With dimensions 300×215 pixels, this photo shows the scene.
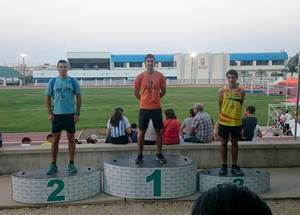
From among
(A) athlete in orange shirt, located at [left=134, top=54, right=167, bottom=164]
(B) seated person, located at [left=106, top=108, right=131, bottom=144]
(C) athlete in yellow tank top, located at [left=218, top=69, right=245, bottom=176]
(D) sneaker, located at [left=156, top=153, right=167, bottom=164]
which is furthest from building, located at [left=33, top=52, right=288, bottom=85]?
(C) athlete in yellow tank top, located at [left=218, top=69, right=245, bottom=176]

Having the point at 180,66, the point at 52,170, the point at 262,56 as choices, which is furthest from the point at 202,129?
the point at 262,56

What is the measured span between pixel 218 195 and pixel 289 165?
7.06 metres

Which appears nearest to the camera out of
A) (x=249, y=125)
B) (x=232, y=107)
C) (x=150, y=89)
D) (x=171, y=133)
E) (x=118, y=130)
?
(x=232, y=107)

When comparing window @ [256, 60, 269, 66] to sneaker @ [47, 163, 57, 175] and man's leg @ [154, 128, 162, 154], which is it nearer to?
man's leg @ [154, 128, 162, 154]

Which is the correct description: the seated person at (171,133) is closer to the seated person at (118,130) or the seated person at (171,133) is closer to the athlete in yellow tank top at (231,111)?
the seated person at (118,130)

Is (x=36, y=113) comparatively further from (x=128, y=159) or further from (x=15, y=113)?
(x=128, y=159)

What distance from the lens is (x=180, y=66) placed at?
7494 centimetres

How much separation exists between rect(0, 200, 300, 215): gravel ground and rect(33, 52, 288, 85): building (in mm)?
61276

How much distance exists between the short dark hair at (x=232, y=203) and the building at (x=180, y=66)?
65.4 meters

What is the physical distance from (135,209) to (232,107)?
235 cm

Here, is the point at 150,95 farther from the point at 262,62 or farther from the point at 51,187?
the point at 262,62

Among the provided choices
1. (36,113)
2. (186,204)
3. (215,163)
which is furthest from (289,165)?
(36,113)

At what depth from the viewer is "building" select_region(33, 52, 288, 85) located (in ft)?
234

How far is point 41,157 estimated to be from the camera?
6.70 metres
